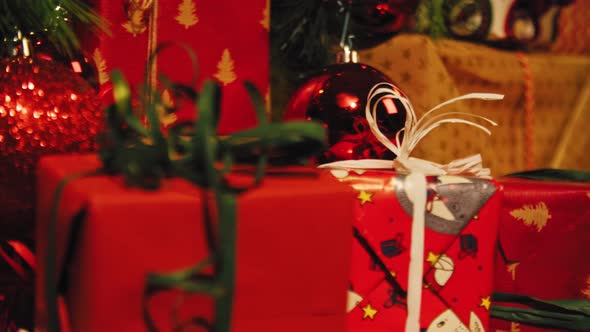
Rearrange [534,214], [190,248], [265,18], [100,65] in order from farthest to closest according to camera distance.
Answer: [265,18] < [100,65] < [534,214] < [190,248]

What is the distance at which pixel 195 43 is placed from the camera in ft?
2.77

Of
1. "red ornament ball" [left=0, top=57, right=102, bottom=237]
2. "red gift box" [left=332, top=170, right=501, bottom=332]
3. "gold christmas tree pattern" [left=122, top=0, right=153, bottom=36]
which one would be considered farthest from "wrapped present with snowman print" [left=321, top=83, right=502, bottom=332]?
"gold christmas tree pattern" [left=122, top=0, right=153, bottom=36]

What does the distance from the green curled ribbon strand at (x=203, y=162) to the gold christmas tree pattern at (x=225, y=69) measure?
1.35ft

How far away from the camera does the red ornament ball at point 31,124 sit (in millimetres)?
546

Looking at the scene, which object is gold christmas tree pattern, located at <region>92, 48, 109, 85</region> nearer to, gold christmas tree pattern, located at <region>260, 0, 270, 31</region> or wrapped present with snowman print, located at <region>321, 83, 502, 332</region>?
gold christmas tree pattern, located at <region>260, 0, 270, 31</region>

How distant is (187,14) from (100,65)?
15 cm

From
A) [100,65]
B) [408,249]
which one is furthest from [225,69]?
[408,249]

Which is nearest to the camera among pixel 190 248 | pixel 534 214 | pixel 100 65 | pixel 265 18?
pixel 190 248

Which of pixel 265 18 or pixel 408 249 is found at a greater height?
pixel 265 18

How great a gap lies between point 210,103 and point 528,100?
98cm

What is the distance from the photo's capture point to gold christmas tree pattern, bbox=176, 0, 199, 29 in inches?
32.8

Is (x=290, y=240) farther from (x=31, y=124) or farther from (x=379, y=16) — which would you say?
(x=379, y=16)

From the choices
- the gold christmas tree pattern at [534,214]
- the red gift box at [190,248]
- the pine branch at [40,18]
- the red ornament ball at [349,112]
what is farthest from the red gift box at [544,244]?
the pine branch at [40,18]

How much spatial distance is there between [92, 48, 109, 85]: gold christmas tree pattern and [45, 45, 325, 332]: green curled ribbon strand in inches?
14.5
